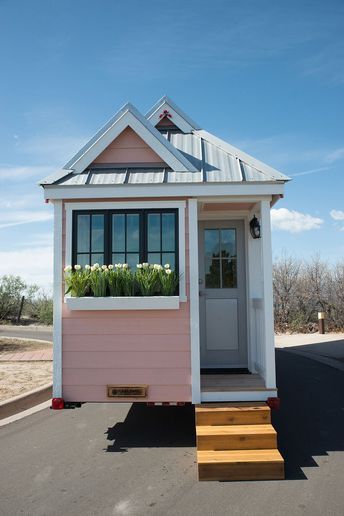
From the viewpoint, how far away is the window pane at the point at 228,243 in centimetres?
654

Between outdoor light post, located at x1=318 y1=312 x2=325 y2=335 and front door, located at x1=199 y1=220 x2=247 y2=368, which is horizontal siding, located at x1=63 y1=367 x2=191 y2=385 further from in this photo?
outdoor light post, located at x1=318 y1=312 x2=325 y2=335

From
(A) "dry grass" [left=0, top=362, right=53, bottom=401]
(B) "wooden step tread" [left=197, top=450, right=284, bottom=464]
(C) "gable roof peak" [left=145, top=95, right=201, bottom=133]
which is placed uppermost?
(C) "gable roof peak" [left=145, top=95, right=201, bottom=133]

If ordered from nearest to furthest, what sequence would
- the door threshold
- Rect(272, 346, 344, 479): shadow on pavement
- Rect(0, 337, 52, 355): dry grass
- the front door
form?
Rect(272, 346, 344, 479): shadow on pavement < the door threshold < the front door < Rect(0, 337, 52, 355): dry grass

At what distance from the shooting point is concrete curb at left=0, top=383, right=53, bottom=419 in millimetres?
6511

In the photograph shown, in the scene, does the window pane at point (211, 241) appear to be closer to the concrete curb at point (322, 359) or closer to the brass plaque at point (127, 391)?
the brass plaque at point (127, 391)

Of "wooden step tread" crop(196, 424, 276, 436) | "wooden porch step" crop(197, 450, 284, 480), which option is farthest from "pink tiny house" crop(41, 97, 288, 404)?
"wooden porch step" crop(197, 450, 284, 480)

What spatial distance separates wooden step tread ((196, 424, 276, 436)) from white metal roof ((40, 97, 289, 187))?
261cm

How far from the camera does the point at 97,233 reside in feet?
17.1

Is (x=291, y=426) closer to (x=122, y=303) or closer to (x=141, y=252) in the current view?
(x=122, y=303)

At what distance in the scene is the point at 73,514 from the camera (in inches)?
138

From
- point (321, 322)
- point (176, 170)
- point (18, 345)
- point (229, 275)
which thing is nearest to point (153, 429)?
point (229, 275)

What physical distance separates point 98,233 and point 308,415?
3900 mm

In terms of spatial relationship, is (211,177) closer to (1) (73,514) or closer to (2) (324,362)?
(1) (73,514)

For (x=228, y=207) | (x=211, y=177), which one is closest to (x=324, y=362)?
(x=228, y=207)
